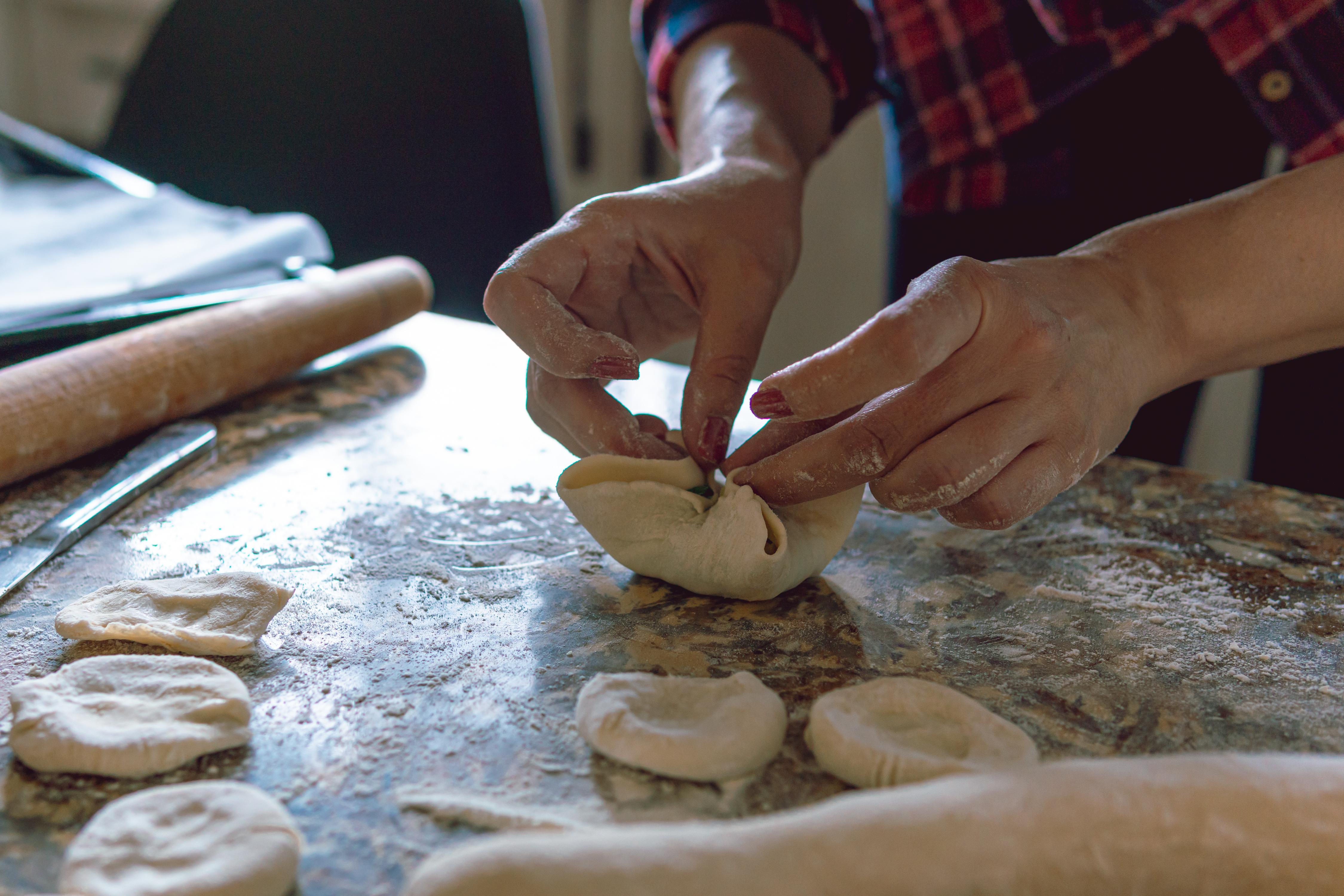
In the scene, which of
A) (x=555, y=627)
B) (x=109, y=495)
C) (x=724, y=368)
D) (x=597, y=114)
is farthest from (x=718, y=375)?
(x=597, y=114)

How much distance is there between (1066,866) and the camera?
652 mm

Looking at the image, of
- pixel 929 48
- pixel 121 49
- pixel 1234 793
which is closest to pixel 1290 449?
pixel 929 48

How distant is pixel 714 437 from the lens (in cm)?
115

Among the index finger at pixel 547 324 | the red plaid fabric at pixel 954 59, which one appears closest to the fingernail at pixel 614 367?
the index finger at pixel 547 324

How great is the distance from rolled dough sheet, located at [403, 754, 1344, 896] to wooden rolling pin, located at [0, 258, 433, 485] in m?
1.00

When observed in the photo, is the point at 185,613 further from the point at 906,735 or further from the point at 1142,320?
the point at 1142,320

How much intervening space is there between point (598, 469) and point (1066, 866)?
2.12 feet

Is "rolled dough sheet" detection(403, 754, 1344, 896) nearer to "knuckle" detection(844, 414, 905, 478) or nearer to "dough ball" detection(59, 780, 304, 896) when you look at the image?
"dough ball" detection(59, 780, 304, 896)

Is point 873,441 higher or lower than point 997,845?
higher

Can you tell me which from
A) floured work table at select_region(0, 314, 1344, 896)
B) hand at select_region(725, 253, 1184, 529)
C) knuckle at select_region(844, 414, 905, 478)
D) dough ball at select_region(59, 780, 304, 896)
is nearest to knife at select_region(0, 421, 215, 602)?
floured work table at select_region(0, 314, 1344, 896)

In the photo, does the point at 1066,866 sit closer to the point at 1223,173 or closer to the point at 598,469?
the point at 598,469

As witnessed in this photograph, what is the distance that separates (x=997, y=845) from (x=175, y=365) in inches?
54.4

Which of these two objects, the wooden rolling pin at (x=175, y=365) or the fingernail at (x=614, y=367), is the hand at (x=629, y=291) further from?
the wooden rolling pin at (x=175, y=365)

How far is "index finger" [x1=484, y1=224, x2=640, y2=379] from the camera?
107cm
